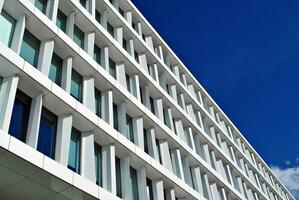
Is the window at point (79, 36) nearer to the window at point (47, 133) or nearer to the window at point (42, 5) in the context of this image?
the window at point (42, 5)

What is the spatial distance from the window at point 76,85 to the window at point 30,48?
2.14m

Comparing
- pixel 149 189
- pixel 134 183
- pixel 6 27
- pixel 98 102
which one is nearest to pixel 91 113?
pixel 98 102

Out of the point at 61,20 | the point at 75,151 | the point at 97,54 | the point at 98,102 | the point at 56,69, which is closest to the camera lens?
the point at 75,151

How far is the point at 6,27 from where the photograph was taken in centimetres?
1507

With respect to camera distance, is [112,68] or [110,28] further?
[110,28]

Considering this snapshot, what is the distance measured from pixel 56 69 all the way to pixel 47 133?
134 inches

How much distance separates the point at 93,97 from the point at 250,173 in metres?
26.1

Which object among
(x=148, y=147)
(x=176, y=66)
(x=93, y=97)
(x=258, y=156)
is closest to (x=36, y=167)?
(x=93, y=97)

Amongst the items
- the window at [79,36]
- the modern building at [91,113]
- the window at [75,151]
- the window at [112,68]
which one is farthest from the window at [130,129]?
the window at [79,36]

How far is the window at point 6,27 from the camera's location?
14.6 metres

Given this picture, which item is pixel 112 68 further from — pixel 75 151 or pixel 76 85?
pixel 75 151

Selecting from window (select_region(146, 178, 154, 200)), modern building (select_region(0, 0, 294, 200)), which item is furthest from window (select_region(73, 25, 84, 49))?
window (select_region(146, 178, 154, 200))

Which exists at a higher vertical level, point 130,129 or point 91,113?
point 130,129

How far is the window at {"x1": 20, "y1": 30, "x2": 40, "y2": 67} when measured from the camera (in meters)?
15.6
